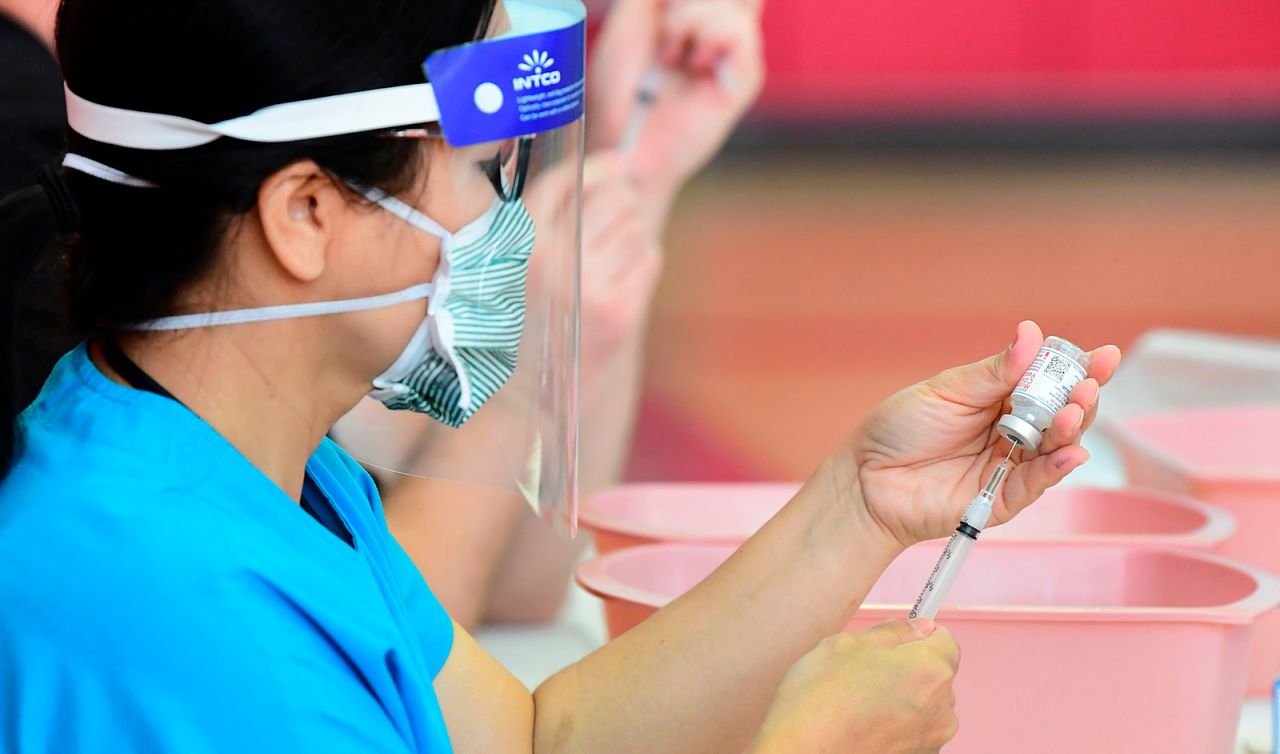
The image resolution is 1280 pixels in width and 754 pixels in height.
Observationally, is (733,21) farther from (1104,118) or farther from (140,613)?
(1104,118)

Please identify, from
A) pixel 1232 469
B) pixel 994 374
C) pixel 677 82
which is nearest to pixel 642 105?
pixel 677 82

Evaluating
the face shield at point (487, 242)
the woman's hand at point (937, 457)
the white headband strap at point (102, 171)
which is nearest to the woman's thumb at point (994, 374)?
the woman's hand at point (937, 457)

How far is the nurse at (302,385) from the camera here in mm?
702

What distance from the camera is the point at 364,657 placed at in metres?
0.77

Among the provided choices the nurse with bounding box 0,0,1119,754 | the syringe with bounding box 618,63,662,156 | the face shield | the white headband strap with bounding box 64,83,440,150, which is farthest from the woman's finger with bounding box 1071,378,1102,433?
the syringe with bounding box 618,63,662,156

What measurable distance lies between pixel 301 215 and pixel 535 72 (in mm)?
165

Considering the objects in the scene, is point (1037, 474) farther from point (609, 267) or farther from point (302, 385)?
point (609, 267)

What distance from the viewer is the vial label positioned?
89 cm

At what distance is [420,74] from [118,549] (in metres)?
0.30

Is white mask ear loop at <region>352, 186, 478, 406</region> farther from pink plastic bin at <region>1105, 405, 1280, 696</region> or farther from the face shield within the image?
pink plastic bin at <region>1105, 405, 1280, 696</region>

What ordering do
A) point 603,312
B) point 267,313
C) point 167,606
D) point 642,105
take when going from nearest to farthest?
point 167,606 → point 267,313 → point 603,312 → point 642,105

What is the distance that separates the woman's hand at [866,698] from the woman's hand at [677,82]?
99 cm

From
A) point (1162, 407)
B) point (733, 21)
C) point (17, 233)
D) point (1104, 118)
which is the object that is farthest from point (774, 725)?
point (1104, 118)

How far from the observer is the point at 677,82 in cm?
184
